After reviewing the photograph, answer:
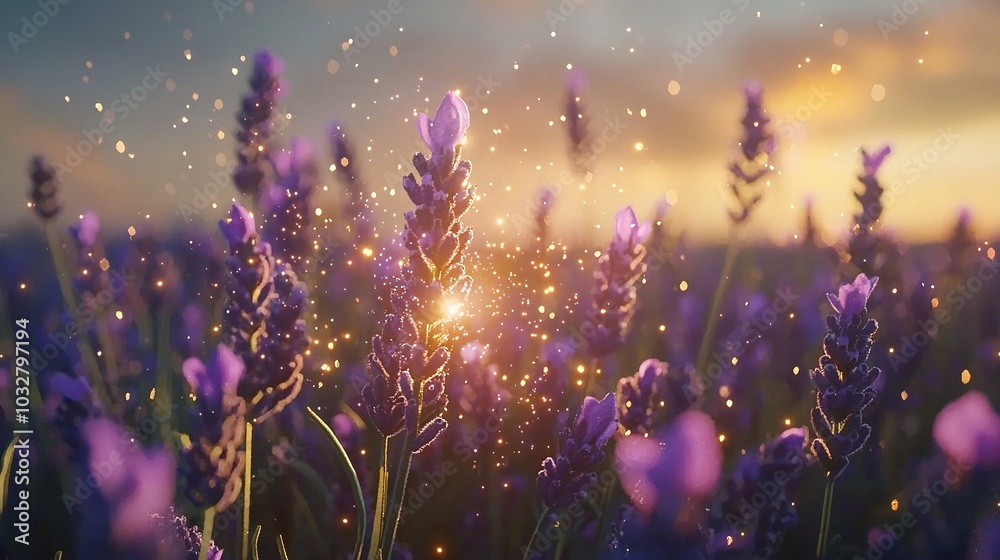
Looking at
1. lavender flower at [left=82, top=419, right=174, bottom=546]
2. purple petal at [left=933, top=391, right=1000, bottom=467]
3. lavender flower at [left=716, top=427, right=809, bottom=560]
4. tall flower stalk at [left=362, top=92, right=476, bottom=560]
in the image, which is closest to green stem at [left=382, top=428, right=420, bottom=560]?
tall flower stalk at [left=362, top=92, right=476, bottom=560]

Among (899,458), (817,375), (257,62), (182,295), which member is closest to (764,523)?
(817,375)

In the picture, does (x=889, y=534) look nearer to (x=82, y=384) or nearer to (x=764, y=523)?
(x=764, y=523)

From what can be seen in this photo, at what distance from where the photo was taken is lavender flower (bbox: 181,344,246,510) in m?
1.22

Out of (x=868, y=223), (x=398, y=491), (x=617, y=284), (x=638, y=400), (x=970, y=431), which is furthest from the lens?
(x=868, y=223)

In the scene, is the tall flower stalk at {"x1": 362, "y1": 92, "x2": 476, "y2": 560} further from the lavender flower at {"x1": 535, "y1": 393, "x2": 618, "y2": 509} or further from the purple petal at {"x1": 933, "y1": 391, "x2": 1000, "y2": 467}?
the purple petal at {"x1": 933, "y1": 391, "x2": 1000, "y2": 467}

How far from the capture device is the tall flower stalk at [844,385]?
1.51 metres

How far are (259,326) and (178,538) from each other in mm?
415

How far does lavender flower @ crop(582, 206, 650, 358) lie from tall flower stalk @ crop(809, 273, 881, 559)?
0.66 metres

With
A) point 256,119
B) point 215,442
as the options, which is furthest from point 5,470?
point 256,119

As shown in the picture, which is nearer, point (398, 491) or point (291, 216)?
point (398, 491)

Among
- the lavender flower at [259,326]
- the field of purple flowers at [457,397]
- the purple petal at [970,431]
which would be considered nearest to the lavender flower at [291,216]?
the field of purple flowers at [457,397]

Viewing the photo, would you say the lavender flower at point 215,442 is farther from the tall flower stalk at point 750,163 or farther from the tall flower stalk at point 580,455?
the tall flower stalk at point 750,163

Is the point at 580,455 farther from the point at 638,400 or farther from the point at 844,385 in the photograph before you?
the point at 844,385

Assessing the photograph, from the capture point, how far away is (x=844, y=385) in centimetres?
153
